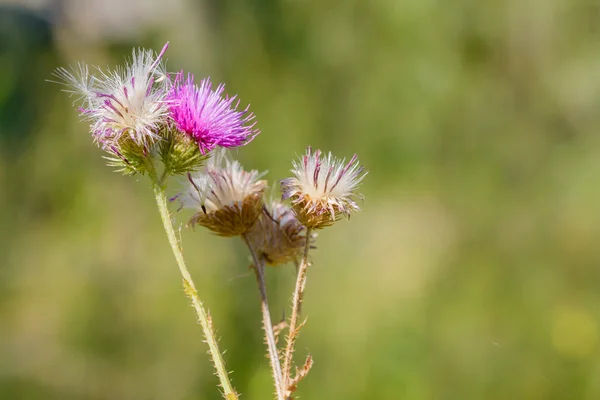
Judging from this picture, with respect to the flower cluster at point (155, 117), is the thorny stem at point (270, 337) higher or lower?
lower

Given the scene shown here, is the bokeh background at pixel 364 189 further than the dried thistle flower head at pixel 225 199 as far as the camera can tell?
Yes

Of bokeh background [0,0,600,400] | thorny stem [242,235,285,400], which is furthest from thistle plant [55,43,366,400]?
bokeh background [0,0,600,400]

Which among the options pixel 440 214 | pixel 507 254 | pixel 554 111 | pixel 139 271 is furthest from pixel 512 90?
pixel 139 271

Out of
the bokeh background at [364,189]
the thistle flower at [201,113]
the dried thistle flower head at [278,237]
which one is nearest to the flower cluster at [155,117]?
the thistle flower at [201,113]

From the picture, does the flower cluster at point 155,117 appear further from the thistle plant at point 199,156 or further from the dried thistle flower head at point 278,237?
the dried thistle flower head at point 278,237

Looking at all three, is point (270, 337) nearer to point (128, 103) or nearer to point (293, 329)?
point (293, 329)

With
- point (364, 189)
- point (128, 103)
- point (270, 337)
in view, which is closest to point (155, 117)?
point (128, 103)
